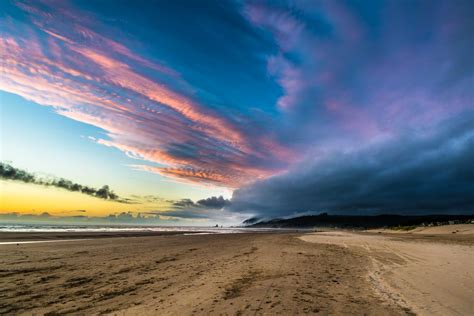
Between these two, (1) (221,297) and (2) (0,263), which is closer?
(1) (221,297)

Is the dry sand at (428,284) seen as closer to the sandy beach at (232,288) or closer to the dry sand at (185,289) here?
the sandy beach at (232,288)

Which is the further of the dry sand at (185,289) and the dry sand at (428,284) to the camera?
the dry sand at (428,284)

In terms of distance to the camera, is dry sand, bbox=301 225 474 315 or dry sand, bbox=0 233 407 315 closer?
dry sand, bbox=0 233 407 315

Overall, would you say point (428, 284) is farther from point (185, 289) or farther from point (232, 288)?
point (185, 289)

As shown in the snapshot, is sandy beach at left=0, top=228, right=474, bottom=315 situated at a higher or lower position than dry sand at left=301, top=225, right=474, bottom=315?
lower

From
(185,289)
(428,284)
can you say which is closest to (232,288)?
(185,289)

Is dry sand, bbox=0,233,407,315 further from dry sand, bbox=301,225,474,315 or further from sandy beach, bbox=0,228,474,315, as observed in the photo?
dry sand, bbox=301,225,474,315

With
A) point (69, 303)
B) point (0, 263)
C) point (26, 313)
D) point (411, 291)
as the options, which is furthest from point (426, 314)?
point (0, 263)

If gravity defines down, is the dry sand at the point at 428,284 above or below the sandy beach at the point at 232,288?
above

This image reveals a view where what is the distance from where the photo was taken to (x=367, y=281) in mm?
11633

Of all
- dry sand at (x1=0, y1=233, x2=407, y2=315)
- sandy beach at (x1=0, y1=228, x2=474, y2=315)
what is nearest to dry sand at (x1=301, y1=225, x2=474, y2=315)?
sandy beach at (x1=0, y1=228, x2=474, y2=315)

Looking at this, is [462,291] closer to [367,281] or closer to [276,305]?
[367,281]

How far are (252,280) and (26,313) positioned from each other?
7.76m

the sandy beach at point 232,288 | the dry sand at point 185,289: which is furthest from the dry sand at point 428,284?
the dry sand at point 185,289
